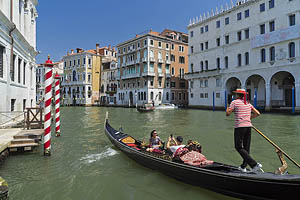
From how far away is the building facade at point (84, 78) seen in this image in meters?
42.6

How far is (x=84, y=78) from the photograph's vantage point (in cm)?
4288

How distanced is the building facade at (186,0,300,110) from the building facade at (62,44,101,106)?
20962 mm

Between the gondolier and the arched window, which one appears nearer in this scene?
the gondolier

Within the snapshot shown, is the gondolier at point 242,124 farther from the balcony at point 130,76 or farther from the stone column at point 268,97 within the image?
the balcony at point 130,76

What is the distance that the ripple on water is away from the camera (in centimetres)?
584

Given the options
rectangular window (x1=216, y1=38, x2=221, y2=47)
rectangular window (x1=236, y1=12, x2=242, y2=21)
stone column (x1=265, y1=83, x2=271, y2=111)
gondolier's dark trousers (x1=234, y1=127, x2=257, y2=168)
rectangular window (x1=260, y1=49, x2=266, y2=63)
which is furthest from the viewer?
rectangular window (x1=216, y1=38, x2=221, y2=47)

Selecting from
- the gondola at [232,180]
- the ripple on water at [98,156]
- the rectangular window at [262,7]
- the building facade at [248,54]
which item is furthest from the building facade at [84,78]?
the gondola at [232,180]

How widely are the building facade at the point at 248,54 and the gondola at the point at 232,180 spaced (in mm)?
18820

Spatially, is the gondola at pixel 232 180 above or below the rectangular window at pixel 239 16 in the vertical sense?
below

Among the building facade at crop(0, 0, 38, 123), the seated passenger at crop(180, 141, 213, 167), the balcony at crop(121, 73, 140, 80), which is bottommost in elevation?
the seated passenger at crop(180, 141, 213, 167)

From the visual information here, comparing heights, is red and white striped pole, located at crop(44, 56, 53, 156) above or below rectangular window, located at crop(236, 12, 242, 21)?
below

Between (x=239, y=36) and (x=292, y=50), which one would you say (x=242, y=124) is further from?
(x=239, y=36)

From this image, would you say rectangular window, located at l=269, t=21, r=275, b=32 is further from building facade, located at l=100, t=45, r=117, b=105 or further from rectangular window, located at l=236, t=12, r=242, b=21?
building facade, located at l=100, t=45, r=117, b=105

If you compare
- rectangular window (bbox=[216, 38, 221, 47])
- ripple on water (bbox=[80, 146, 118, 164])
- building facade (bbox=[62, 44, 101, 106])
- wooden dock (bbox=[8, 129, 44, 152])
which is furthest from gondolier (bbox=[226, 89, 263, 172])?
building facade (bbox=[62, 44, 101, 106])
